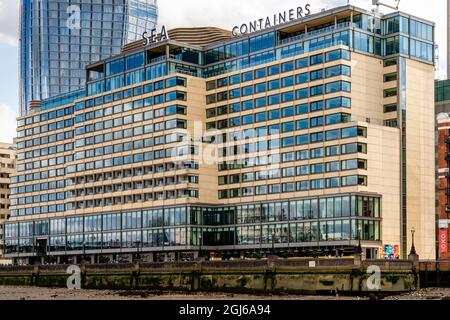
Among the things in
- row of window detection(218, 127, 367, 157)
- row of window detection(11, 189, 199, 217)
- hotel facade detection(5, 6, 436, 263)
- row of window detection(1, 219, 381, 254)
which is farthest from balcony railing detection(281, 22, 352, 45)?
row of window detection(11, 189, 199, 217)

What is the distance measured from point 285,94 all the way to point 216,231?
29.1 m

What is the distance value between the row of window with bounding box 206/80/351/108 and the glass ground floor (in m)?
16.7

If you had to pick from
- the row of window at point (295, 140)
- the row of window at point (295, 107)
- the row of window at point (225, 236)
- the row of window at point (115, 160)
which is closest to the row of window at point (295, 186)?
the row of window at point (225, 236)

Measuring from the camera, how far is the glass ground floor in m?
131

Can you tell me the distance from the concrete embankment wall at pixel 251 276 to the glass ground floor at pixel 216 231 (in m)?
19.7

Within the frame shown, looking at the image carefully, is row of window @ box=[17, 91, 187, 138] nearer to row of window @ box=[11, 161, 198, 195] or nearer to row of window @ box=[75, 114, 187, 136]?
row of window @ box=[75, 114, 187, 136]

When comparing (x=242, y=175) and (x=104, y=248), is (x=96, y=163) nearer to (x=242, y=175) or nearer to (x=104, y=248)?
(x=104, y=248)

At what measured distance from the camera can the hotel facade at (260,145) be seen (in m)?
133

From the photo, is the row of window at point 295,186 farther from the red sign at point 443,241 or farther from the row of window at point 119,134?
the red sign at point 443,241
